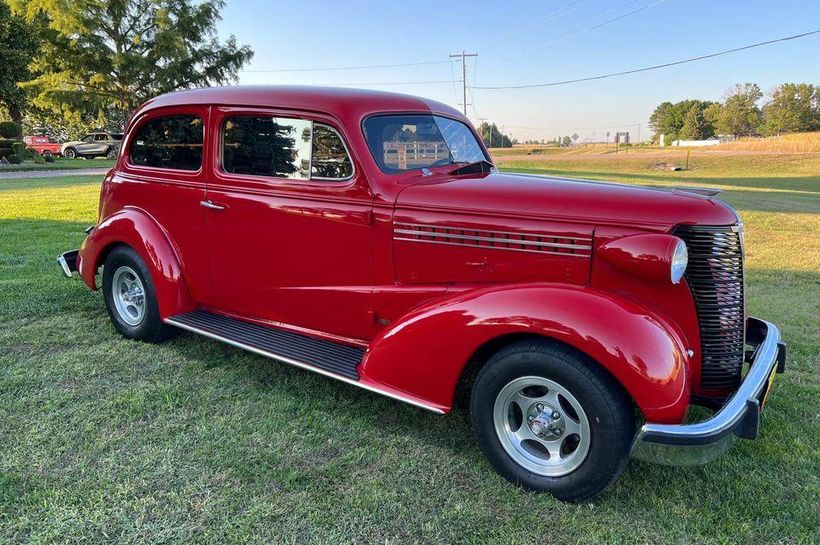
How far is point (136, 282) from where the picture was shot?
4309 mm

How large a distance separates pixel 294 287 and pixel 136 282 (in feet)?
5.45

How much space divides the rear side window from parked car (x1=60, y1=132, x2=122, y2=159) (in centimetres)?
3532

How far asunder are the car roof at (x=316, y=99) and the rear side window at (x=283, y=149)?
4.2 inches

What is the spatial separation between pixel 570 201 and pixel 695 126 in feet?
362

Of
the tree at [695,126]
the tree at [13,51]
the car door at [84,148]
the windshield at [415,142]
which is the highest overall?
the tree at [695,126]

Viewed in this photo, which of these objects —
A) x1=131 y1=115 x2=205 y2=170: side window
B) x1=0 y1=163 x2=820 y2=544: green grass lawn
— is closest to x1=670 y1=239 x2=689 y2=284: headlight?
x1=0 y1=163 x2=820 y2=544: green grass lawn

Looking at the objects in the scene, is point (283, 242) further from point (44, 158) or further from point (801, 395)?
point (44, 158)

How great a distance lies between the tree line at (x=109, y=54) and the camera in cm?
3278

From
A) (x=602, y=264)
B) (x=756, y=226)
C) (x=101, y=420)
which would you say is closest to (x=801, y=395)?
(x=602, y=264)

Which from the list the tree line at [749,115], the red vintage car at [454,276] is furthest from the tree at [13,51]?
the tree line at [749,115]

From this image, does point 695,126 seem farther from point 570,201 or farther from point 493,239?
point 493,239

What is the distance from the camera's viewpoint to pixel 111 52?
34.1 m

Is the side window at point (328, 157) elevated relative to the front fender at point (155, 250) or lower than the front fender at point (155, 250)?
elevated

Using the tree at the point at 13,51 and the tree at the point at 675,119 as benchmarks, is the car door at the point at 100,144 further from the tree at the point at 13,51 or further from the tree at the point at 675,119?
the tree at the point at 675,119
